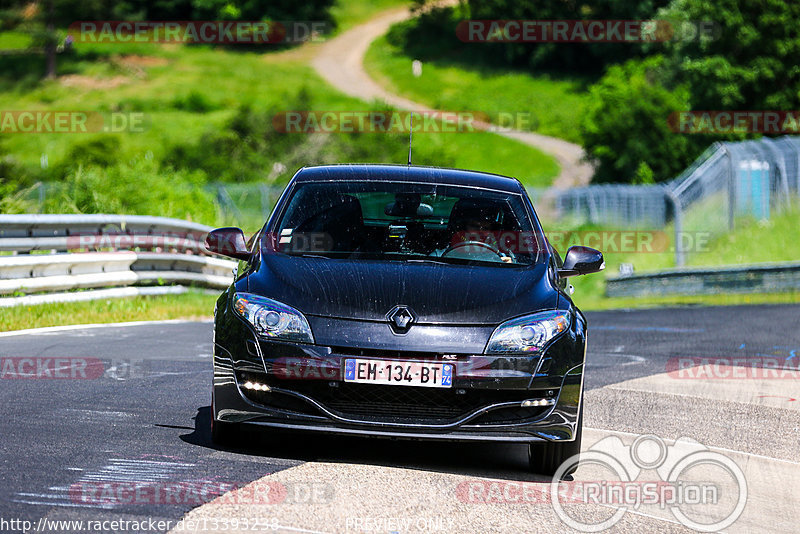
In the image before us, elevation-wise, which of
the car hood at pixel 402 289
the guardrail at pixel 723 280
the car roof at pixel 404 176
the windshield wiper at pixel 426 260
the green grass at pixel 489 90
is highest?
the green grass at pixel 489 90

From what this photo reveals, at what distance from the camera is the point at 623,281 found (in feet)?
96.8

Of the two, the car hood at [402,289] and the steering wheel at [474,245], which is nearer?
the car hood at [402,289]

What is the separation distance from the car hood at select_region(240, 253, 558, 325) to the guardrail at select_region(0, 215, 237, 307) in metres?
7.91

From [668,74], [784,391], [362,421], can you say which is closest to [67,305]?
[784,391]

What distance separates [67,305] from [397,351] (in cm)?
970

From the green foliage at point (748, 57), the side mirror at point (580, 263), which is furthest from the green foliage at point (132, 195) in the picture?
the green foliage at point (748, 57)

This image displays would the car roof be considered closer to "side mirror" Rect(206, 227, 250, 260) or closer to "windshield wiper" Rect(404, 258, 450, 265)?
"side mirror" Rect(206, 227, 250, 260)

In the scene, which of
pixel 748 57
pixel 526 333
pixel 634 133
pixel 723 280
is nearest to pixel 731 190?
pixel 723 280

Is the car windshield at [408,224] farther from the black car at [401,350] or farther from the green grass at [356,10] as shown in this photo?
the green grass at [356,10]

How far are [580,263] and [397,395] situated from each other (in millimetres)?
1777

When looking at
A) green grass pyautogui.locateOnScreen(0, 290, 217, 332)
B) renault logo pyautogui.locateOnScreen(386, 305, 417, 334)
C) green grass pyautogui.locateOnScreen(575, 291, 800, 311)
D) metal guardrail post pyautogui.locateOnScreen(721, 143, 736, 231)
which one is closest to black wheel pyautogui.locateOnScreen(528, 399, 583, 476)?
renault logo pyautogui.locateOnScreen(386, 305, 417, 334)

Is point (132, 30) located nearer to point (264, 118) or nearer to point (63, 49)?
point (63, 49)

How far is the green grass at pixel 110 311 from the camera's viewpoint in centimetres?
1348

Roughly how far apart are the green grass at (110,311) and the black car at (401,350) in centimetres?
699
